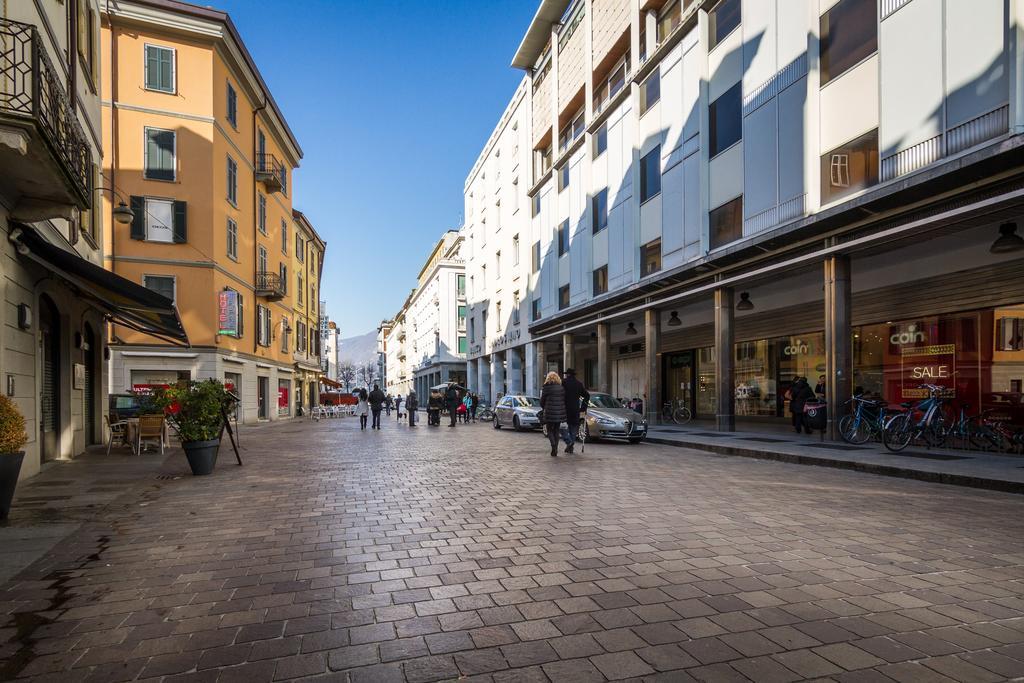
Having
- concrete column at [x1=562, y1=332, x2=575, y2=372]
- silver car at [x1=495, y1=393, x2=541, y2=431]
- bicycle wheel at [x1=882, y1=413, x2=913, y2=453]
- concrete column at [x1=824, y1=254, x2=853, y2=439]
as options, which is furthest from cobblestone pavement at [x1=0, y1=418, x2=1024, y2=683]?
concrete column at [x1=562, y1=332, x2=575, y2=372]

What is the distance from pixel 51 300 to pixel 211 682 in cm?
1108

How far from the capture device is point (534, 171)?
34.4m

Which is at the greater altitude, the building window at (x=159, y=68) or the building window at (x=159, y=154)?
the building window at (x=159, y=68)

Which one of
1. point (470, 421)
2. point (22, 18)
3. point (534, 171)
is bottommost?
point (470, 421)

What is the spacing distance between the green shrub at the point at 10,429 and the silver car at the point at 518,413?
15243mm

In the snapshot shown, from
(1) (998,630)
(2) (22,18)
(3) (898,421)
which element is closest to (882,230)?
(3) (898,421)

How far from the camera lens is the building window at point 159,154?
75.6 ft

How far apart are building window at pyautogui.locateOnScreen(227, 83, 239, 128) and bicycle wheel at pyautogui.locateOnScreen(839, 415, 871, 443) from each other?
87.9 feet

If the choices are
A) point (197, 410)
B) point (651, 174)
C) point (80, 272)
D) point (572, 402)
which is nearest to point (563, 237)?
point (651, 174)

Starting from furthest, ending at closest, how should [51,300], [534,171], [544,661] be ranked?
[534,171], [51,300], [544,661]

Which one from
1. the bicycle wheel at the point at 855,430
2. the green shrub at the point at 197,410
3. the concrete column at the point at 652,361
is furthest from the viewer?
the concrete column at the point at 652,361

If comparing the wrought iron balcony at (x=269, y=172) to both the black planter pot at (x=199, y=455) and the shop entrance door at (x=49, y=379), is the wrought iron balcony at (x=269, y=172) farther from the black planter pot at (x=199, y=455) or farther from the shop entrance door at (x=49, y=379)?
the black planter pot at (x=199, y=455)

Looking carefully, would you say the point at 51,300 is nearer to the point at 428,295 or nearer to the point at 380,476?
the point at 380,476

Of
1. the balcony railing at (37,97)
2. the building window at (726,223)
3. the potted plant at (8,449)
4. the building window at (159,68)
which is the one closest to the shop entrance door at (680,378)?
the building window at (726,223)
